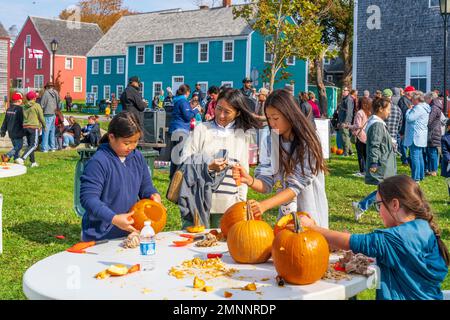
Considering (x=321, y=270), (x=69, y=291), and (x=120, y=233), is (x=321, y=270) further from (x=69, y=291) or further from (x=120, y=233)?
(x=120, y=233)

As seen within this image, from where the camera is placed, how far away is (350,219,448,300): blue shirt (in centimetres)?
313

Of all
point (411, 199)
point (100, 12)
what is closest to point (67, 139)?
point (411, 199)

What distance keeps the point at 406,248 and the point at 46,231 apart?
653 centimetres

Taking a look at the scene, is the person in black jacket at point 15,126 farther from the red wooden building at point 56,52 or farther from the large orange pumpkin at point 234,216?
the red wooden building at point 56,52

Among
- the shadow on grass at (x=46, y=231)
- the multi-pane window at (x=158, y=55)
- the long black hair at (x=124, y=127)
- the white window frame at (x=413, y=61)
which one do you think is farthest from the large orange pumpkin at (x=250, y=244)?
the multi-pane window at (x=158, y=55)

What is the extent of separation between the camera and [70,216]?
9.70 meters

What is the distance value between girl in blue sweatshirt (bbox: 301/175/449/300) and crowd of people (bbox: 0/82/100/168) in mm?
11778

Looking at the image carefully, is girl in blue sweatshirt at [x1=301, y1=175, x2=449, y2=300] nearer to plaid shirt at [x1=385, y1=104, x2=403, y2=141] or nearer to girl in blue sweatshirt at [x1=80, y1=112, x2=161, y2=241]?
girl in blue sweatshirt at [x1=80, y1=112, x2=161, y2=241]

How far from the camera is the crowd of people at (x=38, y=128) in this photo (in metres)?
16.5

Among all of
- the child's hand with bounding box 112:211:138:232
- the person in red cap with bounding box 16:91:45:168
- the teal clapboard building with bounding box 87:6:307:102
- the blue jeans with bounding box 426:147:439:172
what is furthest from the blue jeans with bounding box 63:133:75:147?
the teal clapboard building with bounding box 87:6:307:102

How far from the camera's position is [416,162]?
45.5 ft

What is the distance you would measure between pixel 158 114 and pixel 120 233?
1139 centimetres

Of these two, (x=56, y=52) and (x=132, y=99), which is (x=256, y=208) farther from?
(x=56, y=52)
